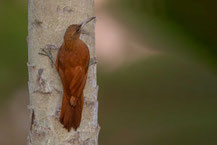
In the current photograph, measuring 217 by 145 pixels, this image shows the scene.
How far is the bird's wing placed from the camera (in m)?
0.33

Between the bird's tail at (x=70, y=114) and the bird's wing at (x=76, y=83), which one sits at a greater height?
the bird's wing at (x=76, y=83)

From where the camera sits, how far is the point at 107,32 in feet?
2.65

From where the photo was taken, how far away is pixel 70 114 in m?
0.33

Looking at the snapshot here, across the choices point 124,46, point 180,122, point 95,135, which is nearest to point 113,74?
point 124,46

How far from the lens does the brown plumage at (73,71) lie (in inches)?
12.8

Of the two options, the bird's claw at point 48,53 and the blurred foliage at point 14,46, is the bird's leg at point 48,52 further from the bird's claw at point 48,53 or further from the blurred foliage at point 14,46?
the blurred foliage at point 14,46

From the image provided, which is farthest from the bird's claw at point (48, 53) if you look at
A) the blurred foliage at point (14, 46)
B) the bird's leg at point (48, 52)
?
the blurred foliage at point (14, 46)

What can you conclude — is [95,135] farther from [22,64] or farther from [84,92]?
[22,64]

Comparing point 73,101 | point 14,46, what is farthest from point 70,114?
point 14,46

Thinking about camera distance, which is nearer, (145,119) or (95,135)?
(95,135)

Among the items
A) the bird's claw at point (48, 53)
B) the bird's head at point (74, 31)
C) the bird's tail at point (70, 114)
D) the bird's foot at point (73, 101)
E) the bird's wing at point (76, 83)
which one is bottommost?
the bird's tail at point (70, 114)

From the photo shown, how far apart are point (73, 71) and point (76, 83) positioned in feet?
0.04

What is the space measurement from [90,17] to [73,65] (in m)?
0.05

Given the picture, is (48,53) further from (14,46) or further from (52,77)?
(14,46)
